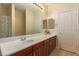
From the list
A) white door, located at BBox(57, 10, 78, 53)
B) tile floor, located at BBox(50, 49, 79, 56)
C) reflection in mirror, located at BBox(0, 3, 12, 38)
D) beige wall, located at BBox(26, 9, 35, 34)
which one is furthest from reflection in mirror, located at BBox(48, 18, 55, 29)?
reflection in mirror, located at BBox(0, 3, 12, 38)

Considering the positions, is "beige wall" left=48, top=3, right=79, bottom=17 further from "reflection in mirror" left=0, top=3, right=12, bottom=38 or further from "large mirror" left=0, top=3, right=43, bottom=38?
"reflection in mirror" left=0, top=3, right=12, bottom=38

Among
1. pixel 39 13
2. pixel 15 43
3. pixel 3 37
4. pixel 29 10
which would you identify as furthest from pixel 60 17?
pixel 3 37

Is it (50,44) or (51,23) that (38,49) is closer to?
(50,44)

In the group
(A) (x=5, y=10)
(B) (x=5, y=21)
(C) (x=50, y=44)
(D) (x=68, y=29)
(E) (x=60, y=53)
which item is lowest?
(E) (x=60, y=53)

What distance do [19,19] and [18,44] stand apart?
37 centimetres

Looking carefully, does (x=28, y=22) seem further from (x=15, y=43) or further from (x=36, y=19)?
(x=15, y=43)

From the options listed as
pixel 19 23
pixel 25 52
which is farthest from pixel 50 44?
pixel 19 23

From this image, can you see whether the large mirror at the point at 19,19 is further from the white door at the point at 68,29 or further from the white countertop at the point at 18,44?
the white door at the point at 68,29

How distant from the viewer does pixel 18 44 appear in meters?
1.50

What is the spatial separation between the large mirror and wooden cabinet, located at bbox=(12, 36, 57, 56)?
0.76ft

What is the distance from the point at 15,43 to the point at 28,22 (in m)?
0.38

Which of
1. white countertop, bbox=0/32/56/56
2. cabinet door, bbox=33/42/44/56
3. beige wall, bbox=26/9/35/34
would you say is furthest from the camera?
beige wall, bbox=26/9/35/34

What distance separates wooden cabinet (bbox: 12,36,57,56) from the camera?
1.41 meters

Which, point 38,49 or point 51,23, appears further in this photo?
point 51,23
